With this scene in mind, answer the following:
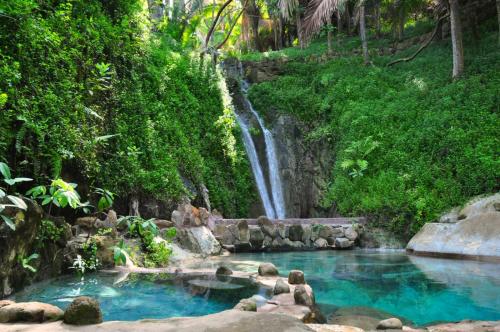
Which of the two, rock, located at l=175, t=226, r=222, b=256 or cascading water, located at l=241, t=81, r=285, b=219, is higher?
cascading water, located at l=241, t=81, r=285, b=219

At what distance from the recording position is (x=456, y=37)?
14703 mm

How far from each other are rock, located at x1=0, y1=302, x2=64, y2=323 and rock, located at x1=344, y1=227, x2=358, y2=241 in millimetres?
9141

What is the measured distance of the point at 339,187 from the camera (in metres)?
14.0

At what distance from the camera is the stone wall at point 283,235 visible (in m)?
11.3

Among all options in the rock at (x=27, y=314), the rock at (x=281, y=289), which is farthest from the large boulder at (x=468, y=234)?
the rock at (x=27, y=314)

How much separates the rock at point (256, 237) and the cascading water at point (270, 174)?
362cm

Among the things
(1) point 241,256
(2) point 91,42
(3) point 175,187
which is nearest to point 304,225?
(1) point 241,256

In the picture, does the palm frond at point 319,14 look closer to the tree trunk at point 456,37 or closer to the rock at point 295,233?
the tree trunk at point 456,37

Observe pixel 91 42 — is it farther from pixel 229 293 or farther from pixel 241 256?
pixel 229 293

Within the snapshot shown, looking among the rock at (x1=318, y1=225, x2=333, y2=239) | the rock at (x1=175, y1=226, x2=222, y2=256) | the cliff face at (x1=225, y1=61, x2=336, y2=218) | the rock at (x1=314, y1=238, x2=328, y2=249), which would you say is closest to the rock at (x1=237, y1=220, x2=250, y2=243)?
the rock at (x1=175, y1=226, x2=222, y2=256)

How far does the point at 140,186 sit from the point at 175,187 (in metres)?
1.11

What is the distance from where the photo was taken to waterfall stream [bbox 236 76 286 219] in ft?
50.5

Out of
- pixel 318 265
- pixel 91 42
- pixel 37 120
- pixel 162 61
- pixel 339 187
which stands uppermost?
pixel 162 61

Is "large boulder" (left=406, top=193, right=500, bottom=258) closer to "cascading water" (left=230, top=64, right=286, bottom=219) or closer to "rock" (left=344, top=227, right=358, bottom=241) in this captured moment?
"rock" (left=344, top=227, right=358, bottom=241)
